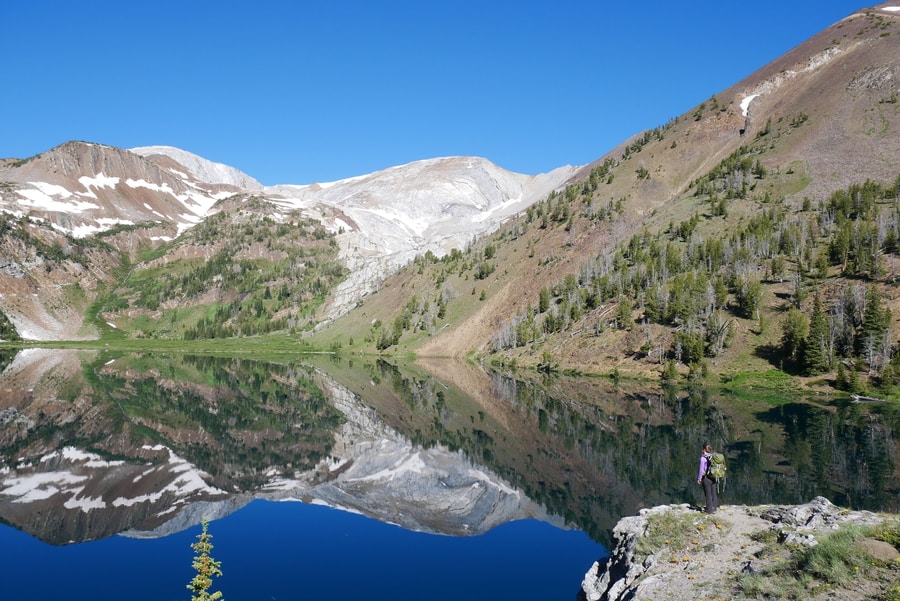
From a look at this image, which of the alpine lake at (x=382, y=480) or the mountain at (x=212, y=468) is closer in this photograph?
the alpine lake at (x=382, y=480)

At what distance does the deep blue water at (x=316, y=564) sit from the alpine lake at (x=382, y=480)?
0.41ft

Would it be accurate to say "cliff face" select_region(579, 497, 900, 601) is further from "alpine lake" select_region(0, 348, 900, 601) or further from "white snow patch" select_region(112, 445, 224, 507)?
"white snow patch" select_region(112, 445, 224, 507)

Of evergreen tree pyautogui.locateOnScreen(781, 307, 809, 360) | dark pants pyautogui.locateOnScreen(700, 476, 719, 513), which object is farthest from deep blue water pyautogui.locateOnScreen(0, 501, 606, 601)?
evergreen tree pyautogui.locateOnScreen(781, 307, 809, 360)

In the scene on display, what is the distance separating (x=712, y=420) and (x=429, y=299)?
122514 mm

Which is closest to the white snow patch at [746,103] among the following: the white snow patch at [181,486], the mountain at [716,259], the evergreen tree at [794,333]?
the mountain at [716,259]

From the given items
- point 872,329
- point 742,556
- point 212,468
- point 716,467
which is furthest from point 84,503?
point 872,329

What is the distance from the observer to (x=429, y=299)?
6845 inches

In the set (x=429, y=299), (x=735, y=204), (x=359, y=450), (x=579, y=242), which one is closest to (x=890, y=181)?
(x=735, y=204)

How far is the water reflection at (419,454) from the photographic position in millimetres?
32656

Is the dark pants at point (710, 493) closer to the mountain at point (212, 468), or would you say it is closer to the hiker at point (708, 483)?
the hiker at point (708, 483)

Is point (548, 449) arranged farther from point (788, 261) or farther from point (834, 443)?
point (788, 261)

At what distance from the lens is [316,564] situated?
25.8 metres

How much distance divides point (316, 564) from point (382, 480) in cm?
1556

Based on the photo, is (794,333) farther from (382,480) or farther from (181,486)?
(181,486)
